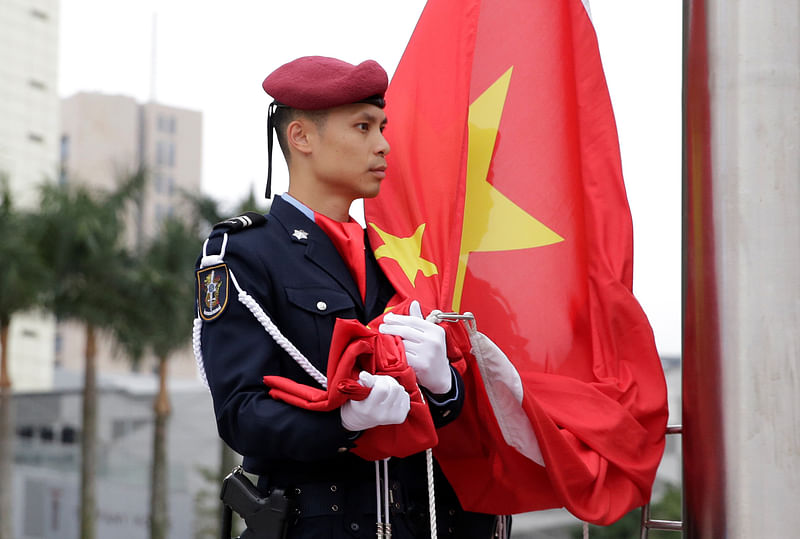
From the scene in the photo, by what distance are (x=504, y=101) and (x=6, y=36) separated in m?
59.3

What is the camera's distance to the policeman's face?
316cm

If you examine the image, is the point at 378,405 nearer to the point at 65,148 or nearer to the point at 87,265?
the point at 87,265

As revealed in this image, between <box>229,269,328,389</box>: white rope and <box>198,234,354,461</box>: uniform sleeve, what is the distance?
0.05 ft

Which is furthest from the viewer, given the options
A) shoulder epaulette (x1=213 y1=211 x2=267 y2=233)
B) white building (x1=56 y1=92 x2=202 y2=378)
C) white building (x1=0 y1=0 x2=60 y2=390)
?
white building (x1=56 y1=92 x2=202 y2=378)

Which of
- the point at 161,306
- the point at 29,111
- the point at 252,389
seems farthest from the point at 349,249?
the point at 29,111

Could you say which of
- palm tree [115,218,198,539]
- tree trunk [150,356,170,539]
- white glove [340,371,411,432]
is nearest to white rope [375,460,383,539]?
white glove [340,371,411,432]

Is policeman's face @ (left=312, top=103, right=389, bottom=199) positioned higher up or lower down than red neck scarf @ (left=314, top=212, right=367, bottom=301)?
higher up

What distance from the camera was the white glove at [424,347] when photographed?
2.77 m

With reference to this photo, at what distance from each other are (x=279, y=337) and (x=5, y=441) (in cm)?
1963

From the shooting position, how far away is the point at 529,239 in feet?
11.3

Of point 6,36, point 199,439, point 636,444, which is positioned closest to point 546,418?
point 636,444

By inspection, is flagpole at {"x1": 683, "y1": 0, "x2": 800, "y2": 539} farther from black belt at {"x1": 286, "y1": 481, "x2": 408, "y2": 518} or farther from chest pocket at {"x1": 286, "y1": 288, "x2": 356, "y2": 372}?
chest pocket at {"x1": 286, "y1": 288, "x2": 356, "y2": 372}

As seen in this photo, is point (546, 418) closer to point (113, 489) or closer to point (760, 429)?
point (760, 429)

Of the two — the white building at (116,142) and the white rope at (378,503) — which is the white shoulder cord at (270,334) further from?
the white building at (116,142)
